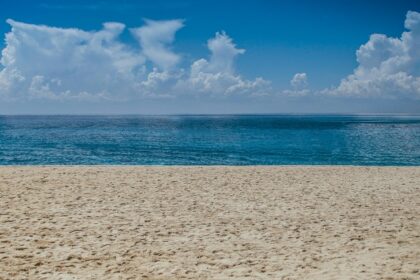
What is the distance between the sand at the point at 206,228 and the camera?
7816mm

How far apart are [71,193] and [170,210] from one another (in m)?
4.79

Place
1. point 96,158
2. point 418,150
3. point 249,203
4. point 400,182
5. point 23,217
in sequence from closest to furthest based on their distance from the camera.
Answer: point 23,217, point 249,203, point 400,182, point 96,158, point 418,150

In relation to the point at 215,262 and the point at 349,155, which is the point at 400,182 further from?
the point at 349,155

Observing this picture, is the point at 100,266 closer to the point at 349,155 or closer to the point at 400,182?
the point at 400,182

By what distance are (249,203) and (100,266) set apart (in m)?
7.03

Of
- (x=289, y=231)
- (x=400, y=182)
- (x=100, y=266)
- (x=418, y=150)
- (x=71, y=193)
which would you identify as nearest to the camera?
(x=100, y=266)

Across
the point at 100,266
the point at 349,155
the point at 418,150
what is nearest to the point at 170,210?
the point at 100,266

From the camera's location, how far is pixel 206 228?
1057 cm

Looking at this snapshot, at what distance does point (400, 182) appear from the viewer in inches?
735

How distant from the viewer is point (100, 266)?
7859 millimetres

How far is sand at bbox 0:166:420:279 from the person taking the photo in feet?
25.6

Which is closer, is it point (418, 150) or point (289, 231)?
point (289, 231)

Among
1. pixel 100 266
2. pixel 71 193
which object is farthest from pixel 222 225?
pixel 71 193

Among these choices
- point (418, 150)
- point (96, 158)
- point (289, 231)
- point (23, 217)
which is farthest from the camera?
point (418, 150)
